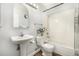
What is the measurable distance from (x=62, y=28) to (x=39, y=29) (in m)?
0.43

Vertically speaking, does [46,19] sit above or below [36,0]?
below

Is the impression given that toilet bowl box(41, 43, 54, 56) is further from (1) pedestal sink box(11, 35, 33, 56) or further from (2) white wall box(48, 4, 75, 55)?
(1) pedestal sink box(11, 35, 33, 56)

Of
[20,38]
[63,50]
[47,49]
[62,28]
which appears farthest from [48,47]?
[20,38]

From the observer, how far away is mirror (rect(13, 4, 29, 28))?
110 centimetres

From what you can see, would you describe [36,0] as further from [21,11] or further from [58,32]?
[58,32]

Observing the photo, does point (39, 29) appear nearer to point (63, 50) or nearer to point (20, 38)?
point (20, 38)

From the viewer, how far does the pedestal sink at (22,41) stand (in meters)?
1.06

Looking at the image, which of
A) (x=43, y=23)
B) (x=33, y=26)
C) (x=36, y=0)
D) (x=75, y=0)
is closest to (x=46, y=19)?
(x=43, y=23)

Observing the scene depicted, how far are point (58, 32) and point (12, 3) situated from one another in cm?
101

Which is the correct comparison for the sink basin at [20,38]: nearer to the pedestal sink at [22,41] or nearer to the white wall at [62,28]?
the pedestal sink at [22,41]

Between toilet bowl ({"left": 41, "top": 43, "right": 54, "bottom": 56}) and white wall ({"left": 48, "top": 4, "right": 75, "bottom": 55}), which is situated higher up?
white wall ({"left": 48, "top": 4, "right": 75, "bottom": 55})

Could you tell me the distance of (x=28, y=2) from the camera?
3.72 feet

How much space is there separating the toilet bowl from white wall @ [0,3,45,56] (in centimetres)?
34

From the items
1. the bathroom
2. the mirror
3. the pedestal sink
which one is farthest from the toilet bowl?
the mirror
